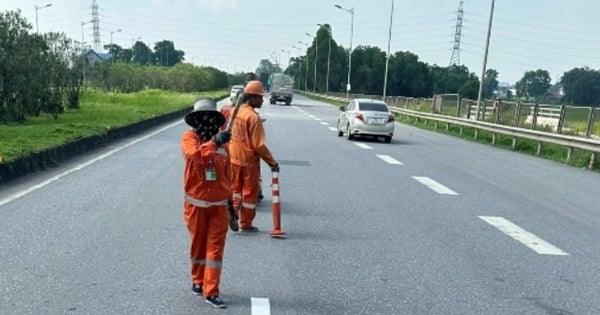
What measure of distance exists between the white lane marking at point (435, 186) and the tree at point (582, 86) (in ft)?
119

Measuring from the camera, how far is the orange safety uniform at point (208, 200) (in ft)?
14.6

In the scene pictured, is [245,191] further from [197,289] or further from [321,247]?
[197,289]

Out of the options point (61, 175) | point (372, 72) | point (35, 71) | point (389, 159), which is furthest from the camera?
point (372, 72)

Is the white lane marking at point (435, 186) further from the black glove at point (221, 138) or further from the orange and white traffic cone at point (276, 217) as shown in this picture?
the black glove at point (221, 138)

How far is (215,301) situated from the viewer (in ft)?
14.7

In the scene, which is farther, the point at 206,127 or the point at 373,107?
the point at 373,107

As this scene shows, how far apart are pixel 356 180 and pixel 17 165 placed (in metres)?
5.86

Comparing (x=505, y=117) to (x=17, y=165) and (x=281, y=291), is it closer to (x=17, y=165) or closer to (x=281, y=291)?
(x=17, y=165)

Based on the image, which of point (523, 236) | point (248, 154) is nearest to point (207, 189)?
point (248, 154)

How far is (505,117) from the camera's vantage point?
27219mm

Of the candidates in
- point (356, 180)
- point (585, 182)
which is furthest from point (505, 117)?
point (356, 180)

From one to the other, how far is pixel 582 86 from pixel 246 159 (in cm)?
4453

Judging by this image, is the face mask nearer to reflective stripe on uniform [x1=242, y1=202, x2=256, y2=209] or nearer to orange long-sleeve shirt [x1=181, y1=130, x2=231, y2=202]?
orange long-sleeve shirt [x1=181, y1=130, x2=231, y2=202]

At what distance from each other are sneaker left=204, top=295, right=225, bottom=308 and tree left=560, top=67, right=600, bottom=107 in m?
43.8
